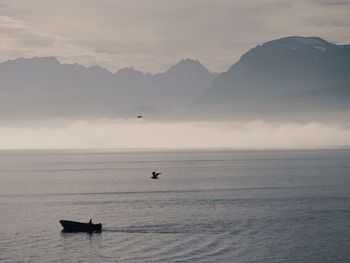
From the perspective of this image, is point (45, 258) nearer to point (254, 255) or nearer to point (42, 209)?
point (254, 255)

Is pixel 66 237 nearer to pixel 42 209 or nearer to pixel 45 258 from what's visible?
pixel 45 258

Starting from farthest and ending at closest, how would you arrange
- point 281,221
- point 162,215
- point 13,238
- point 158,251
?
point 162,215, point 281,221, point 13,238, point 158,251

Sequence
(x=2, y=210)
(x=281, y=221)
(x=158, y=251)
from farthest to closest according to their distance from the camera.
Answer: (x=2, y=210), (x=281, y=221), (x=158, y=251)

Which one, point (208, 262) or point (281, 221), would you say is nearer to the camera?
point (208, 262)

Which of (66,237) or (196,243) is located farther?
(66,237)

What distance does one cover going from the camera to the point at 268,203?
192 m

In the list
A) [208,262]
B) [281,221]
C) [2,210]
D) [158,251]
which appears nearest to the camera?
[208,262]

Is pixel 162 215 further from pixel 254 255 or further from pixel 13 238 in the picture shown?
pixel 254 255

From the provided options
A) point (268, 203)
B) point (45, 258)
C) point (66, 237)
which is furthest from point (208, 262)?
point (268, 203)

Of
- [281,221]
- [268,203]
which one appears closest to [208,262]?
[281,221]

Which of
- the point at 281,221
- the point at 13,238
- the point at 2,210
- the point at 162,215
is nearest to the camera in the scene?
the point at 13,238

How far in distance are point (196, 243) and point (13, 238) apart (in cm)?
3808

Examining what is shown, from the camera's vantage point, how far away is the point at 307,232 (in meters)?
134

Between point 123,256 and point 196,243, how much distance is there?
16.1 metres
